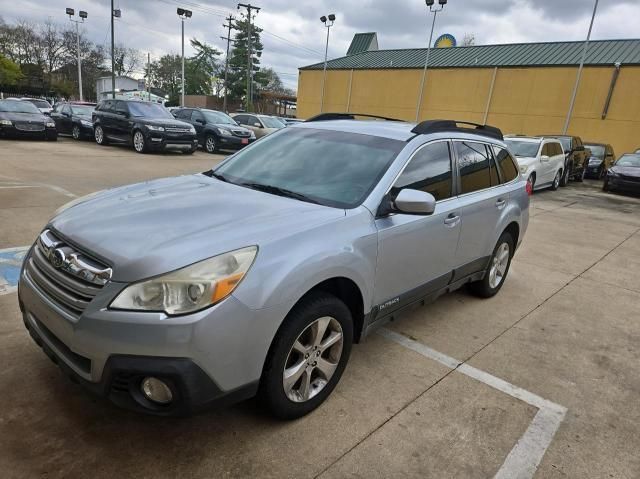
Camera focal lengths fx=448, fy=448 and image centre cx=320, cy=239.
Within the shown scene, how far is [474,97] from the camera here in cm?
2919

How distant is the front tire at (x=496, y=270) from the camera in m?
4.54

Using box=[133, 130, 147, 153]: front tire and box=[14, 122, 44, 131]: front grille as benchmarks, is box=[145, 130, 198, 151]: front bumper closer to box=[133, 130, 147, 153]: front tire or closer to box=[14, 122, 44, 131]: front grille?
box=[133, 130, 147, 153]: front tire

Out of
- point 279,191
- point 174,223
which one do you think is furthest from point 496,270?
→ point 174,223

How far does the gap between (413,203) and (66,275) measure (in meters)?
1.94

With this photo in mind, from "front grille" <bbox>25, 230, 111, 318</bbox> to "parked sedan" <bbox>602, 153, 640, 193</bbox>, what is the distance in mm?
16922

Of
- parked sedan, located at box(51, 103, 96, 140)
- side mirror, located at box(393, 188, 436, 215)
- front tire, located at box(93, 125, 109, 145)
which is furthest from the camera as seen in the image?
parked sedan, located at box(51, 103, 96, 140)

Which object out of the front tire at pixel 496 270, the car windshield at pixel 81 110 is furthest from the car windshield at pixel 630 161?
the car windshield at pixel 81 110

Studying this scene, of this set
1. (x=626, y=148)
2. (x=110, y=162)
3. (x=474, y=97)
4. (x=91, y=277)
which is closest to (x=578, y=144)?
(x=626, y=148)

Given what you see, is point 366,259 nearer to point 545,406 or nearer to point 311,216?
point 311,216

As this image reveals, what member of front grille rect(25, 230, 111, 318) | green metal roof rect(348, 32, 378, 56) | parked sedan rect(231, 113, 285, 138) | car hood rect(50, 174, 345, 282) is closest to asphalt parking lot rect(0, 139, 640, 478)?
front grille rect(25, 230, 111, 318)

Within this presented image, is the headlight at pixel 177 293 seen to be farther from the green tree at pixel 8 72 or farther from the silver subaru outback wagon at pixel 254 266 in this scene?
the green tree at pixel 8 72

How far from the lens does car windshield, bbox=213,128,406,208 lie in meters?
2.95

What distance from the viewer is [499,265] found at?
15.6 feet

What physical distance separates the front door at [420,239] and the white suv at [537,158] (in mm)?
9965
